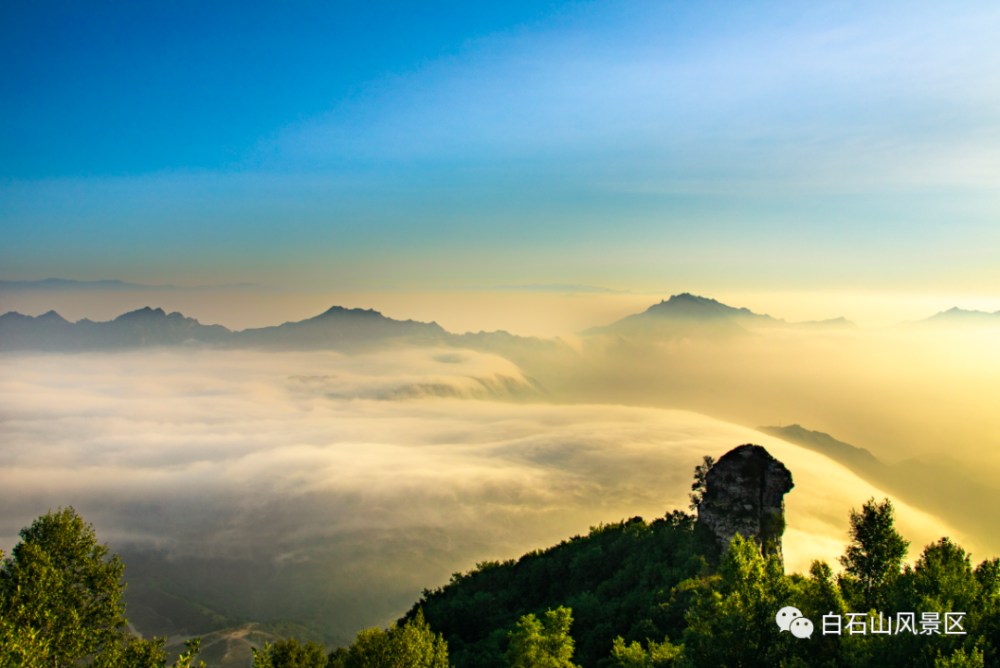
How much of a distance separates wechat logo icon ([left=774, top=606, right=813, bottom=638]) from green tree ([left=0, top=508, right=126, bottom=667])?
39017 millimetres

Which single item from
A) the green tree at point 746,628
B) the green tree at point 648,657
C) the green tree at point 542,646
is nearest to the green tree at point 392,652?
the green tree at point 542,646

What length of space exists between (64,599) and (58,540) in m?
3.83

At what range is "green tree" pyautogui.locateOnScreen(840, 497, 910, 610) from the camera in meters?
40.7

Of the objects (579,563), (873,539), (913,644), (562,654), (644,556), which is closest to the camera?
(913,644)

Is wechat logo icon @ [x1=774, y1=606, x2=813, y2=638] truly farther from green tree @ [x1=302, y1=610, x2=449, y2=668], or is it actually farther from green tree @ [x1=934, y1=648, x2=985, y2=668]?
green tree @ [x1=302, y1=610, x2=449, y2=668]

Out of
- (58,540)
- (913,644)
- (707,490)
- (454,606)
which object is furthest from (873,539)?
(58,540)

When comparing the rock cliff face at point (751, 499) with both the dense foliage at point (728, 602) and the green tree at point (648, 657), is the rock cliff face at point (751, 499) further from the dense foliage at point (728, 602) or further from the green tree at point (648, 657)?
the green tree at point (648, 657)

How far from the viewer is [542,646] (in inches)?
1532

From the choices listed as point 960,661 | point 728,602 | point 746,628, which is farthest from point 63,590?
point 960,661

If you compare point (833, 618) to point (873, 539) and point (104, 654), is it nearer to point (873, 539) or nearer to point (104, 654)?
point (873, 539)

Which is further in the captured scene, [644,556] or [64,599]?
[644,556]

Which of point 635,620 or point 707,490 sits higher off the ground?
point 707,490

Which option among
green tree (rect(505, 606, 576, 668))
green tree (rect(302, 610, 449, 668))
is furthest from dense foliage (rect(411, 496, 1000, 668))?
green tree (rect(302, 610, 449, 668))

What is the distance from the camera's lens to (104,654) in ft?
101
